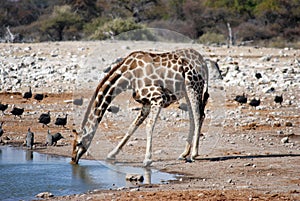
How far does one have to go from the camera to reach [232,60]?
2895 centimetres

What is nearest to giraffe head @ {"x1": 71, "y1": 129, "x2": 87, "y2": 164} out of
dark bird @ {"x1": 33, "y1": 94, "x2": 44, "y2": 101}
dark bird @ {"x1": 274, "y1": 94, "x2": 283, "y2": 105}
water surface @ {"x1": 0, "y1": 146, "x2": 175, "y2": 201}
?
water surface @ {"x1": 0, "y1": 146, "x2": 175, "y2": 201}

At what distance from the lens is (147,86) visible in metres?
12.3

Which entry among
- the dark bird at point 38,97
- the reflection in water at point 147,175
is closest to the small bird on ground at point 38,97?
the dark bird at point 38,97

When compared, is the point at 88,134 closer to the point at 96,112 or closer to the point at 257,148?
the point at 96,112

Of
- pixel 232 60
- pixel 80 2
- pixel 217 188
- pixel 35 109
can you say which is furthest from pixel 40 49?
pixel 217 188

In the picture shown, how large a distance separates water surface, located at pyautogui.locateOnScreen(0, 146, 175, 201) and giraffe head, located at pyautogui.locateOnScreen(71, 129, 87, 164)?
0.13 m

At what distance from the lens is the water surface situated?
1097cm

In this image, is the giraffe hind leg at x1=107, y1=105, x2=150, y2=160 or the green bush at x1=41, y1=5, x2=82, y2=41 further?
the green bush at x1=41, y1=5, x2=82, y2=41

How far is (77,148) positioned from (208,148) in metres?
2.69

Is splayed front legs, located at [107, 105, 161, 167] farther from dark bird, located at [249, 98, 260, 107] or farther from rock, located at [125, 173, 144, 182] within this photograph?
dark bird, located at [249, 98, 260, 107]

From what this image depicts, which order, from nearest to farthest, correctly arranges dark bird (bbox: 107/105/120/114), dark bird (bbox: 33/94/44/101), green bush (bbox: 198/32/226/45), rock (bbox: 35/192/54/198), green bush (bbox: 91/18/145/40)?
A: rock (bbox: 35/192/54/198)
dark bird (bbox: 107/105/120/114)
dark bird (bbox: 33/94/44/101)
green bush (bbox: 91/18/145/40)
green bush (bbox: 198/32/226/45)

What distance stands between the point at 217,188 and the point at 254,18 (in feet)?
137

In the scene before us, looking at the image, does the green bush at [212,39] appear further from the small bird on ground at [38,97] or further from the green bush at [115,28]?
the small bird on ground at [38,97]

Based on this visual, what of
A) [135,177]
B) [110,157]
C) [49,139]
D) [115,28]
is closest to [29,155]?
[49,139]
